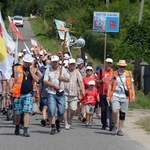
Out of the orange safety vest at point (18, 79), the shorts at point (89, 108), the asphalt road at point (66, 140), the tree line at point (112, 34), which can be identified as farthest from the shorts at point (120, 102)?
the tree line at point (112, 34)

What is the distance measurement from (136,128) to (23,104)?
403 cm

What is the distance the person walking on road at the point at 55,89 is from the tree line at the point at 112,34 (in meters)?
18.0

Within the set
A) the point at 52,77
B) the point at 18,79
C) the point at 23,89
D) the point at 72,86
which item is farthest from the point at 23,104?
the point at 72,86

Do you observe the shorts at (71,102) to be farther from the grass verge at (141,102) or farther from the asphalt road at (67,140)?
the grass verge at (141,102)

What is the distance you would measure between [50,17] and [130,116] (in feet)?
135

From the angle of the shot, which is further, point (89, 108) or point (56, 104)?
point (89, 108)

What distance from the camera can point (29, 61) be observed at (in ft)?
45.4

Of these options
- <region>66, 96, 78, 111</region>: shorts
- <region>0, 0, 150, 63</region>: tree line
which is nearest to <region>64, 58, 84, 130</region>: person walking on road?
<region>66, 96, 78, 111</region>: shorts

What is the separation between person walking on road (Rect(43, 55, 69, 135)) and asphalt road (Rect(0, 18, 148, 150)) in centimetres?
48

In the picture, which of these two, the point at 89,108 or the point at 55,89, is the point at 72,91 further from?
the point at 55,89

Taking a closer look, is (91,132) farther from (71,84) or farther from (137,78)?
(137,78)

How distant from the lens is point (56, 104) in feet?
47.7

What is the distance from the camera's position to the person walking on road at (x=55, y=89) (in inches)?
566

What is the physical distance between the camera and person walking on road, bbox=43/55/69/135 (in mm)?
14383
